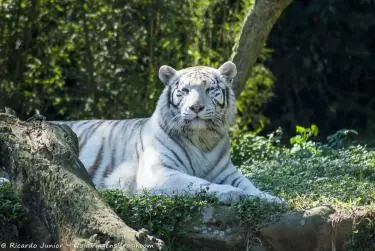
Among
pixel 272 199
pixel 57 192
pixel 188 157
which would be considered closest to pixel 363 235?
pixel 272 199

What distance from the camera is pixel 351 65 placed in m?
11.9

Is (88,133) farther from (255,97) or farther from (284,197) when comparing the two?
(255,97)

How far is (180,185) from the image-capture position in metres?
6.35

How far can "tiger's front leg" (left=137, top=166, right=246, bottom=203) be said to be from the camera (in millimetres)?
5949

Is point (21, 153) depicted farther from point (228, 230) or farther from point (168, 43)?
point (168, 43)

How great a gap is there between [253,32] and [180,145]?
2074mm

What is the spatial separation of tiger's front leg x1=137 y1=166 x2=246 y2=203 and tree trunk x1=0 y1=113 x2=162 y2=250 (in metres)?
0.89

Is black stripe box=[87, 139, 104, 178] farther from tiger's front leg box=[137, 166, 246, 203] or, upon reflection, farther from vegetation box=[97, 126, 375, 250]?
vegetation box=[97, 126, 375, 250]

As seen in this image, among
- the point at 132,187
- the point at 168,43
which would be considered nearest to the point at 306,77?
the point at 168,43

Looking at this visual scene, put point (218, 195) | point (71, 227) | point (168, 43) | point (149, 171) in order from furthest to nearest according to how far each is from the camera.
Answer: point (168, 43) → point (149, 171) → point (218, 195) → point (71, 227)

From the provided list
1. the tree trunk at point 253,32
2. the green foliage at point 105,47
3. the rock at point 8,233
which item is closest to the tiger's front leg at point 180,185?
the rock at point 8,233

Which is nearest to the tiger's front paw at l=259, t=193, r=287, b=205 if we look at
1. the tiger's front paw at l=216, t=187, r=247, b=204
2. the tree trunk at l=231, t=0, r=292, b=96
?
the tiger's front paw at l=216, t=187, r=247, b=204

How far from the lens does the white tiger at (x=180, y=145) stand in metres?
6.66

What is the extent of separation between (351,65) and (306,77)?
0.61m
